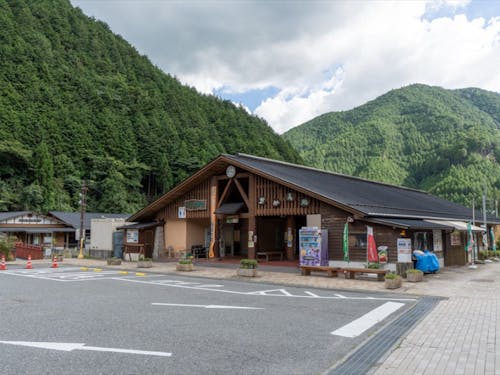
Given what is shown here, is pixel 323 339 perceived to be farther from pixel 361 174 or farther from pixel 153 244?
pixel 361 174

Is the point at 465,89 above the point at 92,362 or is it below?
above

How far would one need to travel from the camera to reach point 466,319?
744 cm

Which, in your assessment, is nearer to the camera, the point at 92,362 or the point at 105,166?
the point at 92,362

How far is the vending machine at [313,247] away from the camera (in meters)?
15.5

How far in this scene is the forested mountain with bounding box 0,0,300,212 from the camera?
49781mm

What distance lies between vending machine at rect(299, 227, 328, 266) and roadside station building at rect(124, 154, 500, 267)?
1.05 ft

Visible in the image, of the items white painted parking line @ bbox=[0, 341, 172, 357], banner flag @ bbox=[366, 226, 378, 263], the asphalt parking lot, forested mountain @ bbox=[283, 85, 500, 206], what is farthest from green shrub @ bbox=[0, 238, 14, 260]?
forested mountain @ bbox=[283, 85, 500, 206]

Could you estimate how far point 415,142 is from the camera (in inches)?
3322

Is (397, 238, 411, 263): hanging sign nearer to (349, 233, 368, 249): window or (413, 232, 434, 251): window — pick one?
(349, 233, 368, 249): window

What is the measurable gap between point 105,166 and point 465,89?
366 feet

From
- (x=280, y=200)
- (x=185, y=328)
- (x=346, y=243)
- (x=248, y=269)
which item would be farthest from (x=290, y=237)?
(x=185, y=328)

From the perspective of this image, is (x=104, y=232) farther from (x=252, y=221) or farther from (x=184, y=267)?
(x=252, y=221)

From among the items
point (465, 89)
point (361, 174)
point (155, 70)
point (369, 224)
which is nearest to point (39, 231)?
point (369, 224)

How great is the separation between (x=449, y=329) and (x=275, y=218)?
16090 millimetres
